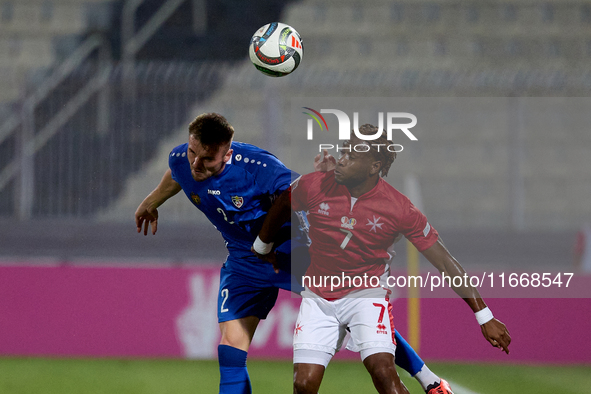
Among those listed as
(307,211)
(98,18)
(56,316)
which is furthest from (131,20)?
(307,211)

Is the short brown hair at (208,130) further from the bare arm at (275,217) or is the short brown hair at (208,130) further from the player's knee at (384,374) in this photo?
the player's knee at (384,374)

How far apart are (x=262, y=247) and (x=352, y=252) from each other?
546 millimetres

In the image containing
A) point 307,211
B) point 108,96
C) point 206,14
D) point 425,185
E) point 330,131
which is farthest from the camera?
point 206,14

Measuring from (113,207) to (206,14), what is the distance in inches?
265

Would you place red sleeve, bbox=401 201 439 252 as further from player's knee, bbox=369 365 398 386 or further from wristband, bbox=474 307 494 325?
player's knee, bbox=369 365 398 386

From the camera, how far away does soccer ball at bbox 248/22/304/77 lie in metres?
4.95

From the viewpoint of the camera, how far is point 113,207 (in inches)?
367

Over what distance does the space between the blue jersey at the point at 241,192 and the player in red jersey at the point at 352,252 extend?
0.64ft

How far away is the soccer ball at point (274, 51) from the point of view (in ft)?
16.2

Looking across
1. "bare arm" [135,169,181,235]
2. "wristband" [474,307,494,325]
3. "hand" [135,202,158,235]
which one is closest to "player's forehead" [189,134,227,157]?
"bare arm" [135,169,181,235]

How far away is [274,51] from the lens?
495 cm

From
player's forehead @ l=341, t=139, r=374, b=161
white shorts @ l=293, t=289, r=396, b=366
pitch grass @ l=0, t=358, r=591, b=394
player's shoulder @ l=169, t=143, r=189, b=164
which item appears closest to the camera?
white shorts @ l=293, t=289, r=396, b=366

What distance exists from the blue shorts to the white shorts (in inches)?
14.7

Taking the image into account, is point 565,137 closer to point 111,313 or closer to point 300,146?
point 300,146
